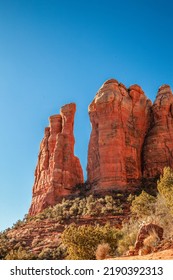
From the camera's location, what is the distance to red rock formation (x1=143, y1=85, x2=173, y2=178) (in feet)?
187

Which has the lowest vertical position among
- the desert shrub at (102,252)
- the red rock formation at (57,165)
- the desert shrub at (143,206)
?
the desert shrub at (102,252)

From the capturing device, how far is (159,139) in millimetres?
58438

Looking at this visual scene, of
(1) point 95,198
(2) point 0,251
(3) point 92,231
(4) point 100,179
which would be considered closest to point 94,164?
(4) point 100,179

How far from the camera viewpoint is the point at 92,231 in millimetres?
29188

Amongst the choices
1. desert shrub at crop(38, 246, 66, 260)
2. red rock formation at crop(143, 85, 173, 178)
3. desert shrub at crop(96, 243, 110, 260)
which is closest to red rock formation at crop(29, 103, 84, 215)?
red rock formation at crop(143, 85, 173, 178)

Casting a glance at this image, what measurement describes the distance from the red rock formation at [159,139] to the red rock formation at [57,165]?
1115 centimetres

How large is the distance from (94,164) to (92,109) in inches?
342

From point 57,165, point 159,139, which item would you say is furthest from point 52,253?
point 159,139

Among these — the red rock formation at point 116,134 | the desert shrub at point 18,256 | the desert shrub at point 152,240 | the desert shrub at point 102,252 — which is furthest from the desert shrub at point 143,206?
the desert shrub at point 152,240

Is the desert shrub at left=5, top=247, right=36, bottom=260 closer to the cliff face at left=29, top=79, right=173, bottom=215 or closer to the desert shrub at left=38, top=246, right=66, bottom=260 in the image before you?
the desert shrub at left=38, top=246, right=66, bottom=260

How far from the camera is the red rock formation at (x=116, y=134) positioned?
54.6m

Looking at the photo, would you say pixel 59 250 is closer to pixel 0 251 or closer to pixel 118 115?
pixel 0 251

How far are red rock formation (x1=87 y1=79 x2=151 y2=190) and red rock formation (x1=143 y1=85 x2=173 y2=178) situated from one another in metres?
1.19

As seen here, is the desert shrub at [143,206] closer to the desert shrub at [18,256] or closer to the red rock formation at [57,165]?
the desert shrub at [18,256]
